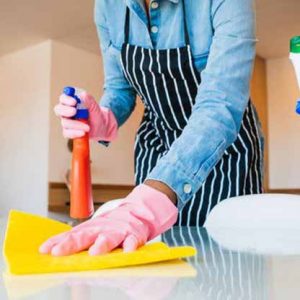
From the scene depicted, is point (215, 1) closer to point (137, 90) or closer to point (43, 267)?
point (137, 90)

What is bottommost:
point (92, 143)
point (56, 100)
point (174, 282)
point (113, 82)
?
point (174, 282)

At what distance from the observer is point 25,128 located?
423 centimetres

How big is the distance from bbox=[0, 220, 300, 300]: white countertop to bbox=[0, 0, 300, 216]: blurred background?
3.32m

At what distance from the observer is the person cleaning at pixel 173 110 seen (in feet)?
1.81

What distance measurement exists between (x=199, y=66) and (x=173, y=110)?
124mm

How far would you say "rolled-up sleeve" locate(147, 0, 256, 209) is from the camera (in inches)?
24.4

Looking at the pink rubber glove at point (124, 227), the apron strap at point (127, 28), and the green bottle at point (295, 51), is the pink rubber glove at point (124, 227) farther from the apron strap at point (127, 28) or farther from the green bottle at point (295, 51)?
the apron strap at point (127, 28)

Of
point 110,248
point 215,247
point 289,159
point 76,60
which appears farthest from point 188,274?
point 289,159

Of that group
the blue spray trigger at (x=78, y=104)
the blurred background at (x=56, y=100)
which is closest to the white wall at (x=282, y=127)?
the blurred background at (x=56, y=100)

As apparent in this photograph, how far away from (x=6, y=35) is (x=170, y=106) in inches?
128

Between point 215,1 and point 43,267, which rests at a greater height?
point 215,1

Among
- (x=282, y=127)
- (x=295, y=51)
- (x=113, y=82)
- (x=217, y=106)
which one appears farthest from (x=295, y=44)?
(x=282, y=127)

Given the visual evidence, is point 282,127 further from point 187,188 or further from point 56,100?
point 187,188

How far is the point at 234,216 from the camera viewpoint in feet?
2.97
